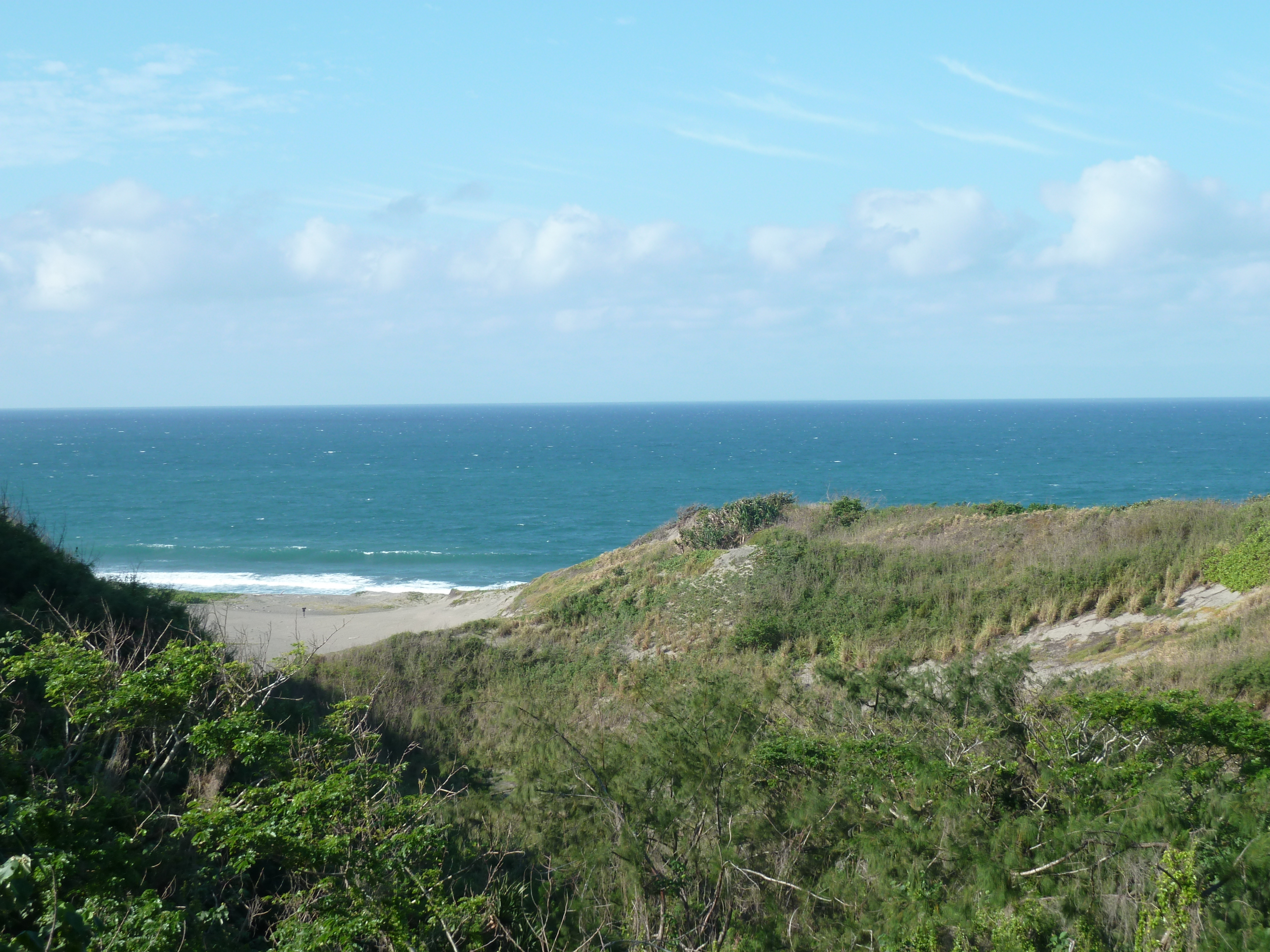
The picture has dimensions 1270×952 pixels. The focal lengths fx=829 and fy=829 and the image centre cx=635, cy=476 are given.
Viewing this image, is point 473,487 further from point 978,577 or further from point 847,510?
point 978,577

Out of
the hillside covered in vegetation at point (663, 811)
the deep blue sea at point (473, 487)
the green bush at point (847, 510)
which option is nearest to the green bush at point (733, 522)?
the green bush at point (847, 510)

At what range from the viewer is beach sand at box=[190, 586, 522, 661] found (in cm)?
2588

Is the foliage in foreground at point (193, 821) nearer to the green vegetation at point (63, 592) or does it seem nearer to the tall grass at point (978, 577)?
the green vegetation at point (63, 592)

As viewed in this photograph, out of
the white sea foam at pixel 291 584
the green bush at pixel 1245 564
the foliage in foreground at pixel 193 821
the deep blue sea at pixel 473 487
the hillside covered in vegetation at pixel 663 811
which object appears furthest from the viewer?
the deep blue sea at pixel 473 487

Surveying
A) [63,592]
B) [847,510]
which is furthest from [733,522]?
[63,592]

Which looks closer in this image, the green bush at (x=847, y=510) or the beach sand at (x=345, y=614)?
the beach sand at (x=345, y=614)

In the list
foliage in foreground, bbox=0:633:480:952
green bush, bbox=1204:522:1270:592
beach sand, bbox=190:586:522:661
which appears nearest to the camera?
foliage in foreground, bbox=0:633:480:952

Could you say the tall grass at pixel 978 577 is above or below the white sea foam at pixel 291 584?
above

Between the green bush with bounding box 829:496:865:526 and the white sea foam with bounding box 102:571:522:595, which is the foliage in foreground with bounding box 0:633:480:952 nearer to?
the green bush with bounding box 829:496:865:526

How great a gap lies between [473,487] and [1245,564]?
234 ft

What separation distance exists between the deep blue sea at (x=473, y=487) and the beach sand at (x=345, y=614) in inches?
217

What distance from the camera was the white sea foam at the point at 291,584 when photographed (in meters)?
43.1

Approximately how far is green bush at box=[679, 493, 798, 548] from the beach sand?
24.6ft

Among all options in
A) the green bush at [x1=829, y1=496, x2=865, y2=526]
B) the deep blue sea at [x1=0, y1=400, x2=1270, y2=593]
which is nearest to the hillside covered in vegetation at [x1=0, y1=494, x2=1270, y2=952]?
the green bush at [x1=829, y1=496, x2=865, y2=526]
